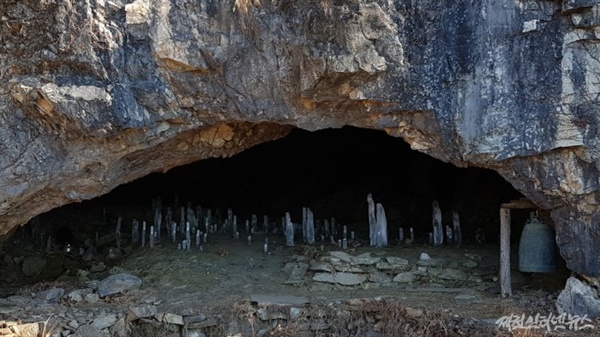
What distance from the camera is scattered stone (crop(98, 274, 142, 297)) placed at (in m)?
9.65

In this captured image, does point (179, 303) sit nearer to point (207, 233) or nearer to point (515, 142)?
point (207, 233)

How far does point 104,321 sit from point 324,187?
320 inches

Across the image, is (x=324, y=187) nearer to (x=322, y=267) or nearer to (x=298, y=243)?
(x=298, y=243)

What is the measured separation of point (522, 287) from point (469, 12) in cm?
424

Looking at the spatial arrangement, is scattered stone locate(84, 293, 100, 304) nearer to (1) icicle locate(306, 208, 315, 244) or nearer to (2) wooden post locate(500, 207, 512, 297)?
(1) icicle locate(306, 208, 315, 244)

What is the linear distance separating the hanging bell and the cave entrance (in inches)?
24.4

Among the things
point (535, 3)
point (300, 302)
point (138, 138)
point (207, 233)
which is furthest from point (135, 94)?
point (535, 3)

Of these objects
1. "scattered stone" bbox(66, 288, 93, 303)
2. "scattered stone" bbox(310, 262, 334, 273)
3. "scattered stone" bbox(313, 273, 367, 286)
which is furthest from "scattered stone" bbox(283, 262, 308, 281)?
"scattered stone" bbox(66, 288, 93, 303)

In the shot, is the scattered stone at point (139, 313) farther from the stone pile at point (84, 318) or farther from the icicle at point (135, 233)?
the icicle at point (135, 233)

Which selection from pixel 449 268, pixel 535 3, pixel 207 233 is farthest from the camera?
pixel 207 233

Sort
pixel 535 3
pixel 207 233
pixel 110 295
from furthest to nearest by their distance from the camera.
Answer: pixel 207 233 → pixel 110 295 → pixel 535 3

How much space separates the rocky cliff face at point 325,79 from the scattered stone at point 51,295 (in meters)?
1.47

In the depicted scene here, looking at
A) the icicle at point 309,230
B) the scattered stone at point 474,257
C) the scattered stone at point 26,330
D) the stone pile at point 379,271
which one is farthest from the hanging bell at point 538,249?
the scattered stone at point 26,330

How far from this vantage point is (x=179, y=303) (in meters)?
9.19
